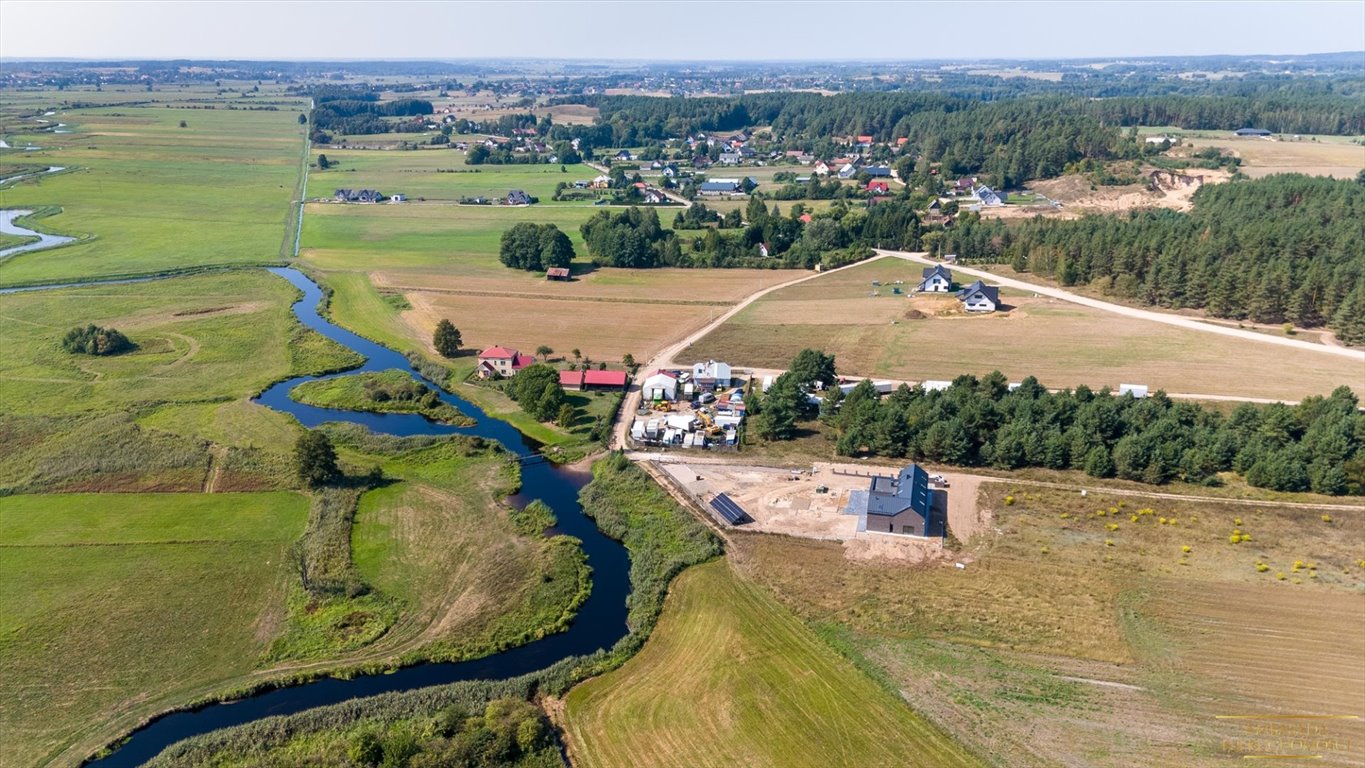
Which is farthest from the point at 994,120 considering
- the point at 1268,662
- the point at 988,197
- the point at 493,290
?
the point at 1268,662

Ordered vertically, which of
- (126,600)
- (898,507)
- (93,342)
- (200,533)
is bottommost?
(126,600)

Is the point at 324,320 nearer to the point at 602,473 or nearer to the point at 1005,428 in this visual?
the point at 602,473

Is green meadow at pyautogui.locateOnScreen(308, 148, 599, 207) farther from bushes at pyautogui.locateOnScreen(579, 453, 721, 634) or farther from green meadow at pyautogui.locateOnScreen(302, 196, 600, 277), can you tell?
bushes at pyautogui.locateOnScreen(579, 453, 721, 634)

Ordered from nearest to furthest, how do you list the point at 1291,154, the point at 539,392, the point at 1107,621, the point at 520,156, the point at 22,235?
the point at 1107,621, the point at 539,392, the point at 22,235, the point at 1291,154, the point at 520,156

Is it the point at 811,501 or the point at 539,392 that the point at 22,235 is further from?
the point at 811,501

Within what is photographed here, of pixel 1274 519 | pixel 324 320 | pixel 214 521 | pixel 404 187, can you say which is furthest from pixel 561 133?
pixel 1274 519

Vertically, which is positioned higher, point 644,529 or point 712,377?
point 712,377
